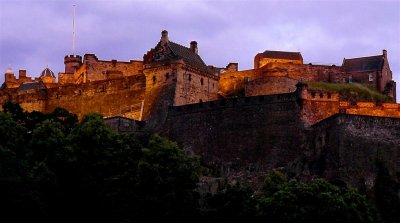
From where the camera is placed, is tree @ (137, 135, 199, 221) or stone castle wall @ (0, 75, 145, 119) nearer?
tree @ (137, 135, 199, 221)

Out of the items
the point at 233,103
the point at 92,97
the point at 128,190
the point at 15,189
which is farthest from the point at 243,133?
the point at 15,189

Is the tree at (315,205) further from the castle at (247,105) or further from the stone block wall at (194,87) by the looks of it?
the stone block wall at (194,87)

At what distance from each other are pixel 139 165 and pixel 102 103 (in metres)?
28.2

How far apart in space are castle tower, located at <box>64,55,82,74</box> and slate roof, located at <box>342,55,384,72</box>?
99.5 ft

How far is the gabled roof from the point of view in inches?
3359

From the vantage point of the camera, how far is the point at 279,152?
73562mm

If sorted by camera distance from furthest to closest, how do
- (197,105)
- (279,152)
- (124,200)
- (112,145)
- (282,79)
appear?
(282,79)
(197,105)
(279,152)
(112,145)
(124,200)

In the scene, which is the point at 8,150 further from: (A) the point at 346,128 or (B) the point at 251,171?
(A) the point at 346,128

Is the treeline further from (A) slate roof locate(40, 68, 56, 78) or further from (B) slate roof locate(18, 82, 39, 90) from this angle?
(A) slate roof locate(40, 68, 56, 78)

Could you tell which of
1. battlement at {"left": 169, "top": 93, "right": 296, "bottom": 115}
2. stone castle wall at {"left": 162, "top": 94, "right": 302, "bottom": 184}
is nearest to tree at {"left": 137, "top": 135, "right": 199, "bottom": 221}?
stone castle wall at {"left": 162, "top": 94, "right": 302, "bottom": 184}

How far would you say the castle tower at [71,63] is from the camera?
10700cm

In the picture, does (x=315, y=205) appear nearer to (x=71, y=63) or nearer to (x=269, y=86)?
(x=269, y=86)

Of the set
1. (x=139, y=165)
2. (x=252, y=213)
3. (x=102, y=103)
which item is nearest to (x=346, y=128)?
(x=252, y=213)

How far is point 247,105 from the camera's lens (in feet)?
253
